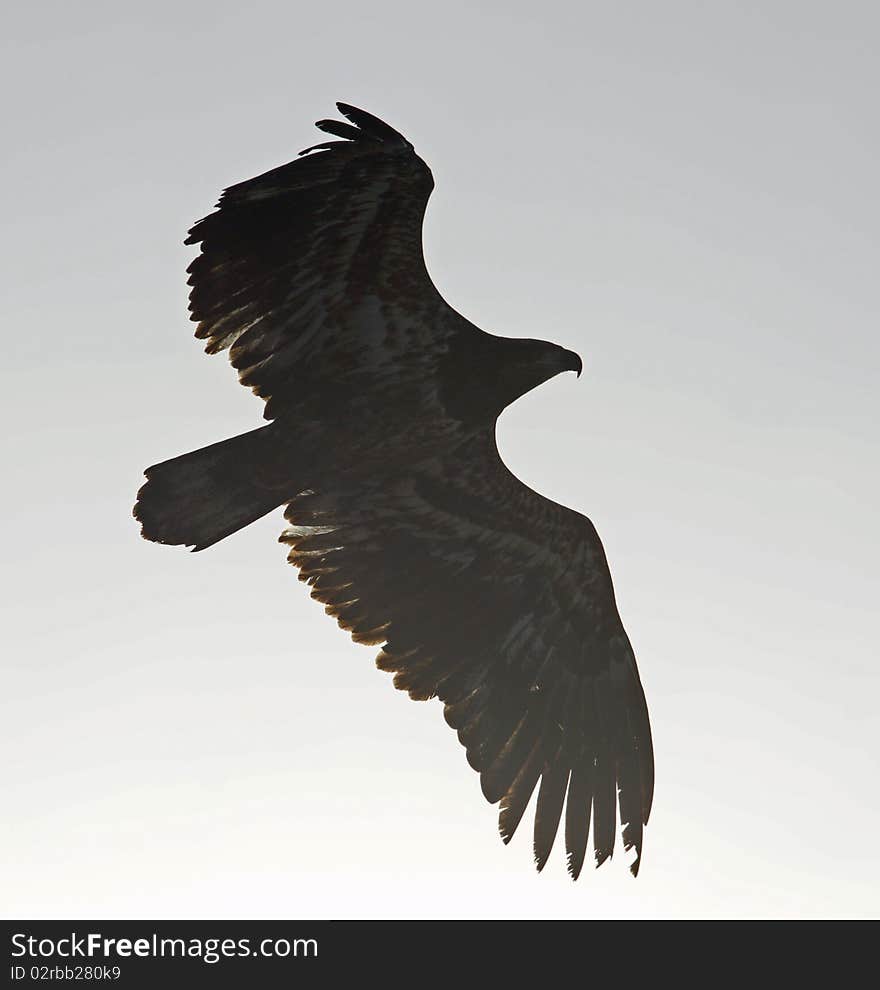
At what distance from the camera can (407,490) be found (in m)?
10.7

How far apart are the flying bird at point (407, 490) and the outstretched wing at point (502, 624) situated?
0.01 m

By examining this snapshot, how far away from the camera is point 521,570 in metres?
11.0

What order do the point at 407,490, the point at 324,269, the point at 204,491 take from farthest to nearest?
the point at 407,490 < the point at 204,491 < the point at 324,269

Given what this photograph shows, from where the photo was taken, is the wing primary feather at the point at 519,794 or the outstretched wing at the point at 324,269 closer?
the outstretched wing at the point at 324,269

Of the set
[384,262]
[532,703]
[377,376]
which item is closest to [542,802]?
[532,703]

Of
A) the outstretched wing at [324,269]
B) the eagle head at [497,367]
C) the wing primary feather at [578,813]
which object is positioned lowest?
the wing primary feather at [578,813]

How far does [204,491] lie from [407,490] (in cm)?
186

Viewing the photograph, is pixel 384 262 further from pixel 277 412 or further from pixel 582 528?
pixel 582 528

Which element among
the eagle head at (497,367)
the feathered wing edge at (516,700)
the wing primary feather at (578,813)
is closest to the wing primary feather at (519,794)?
the feathered wing edge at (516,700)

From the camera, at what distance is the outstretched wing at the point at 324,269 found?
332 inches

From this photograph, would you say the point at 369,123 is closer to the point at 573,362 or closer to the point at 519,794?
the point at 573,362

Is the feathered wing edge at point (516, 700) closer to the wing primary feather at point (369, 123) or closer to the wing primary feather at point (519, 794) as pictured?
the wing primary feather at point (519, 794)

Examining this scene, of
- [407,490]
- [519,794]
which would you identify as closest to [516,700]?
[519,794]

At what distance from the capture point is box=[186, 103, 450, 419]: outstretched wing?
8422 millimetres
